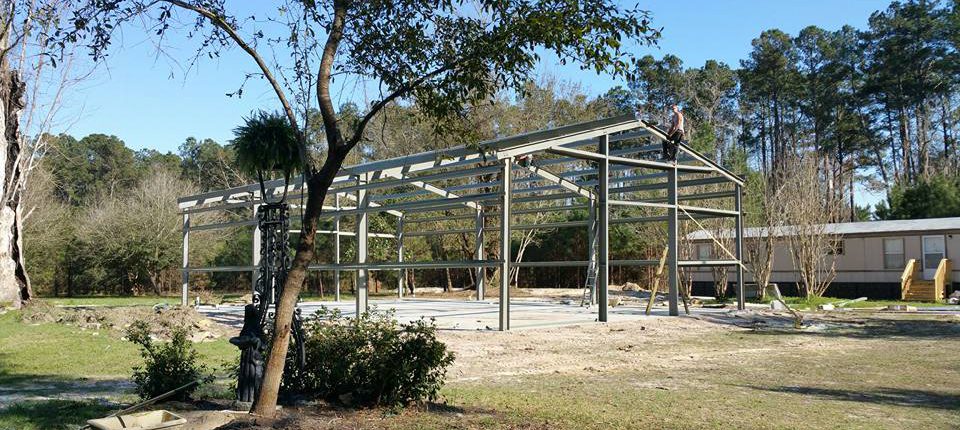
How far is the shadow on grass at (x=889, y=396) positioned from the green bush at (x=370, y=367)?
11.5ft

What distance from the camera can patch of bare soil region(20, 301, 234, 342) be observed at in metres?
11.8

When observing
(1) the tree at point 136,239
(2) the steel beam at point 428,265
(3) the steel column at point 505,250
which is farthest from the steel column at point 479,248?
(1) the tree at point 136,239

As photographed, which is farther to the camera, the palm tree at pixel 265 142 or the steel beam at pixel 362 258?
the steel beam at pixel 362 258

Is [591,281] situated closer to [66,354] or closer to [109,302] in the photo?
[66,354]

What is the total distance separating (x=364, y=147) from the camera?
3812 centimetres

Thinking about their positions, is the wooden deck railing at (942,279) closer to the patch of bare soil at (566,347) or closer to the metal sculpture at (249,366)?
the patch of bare soil at (566,347)

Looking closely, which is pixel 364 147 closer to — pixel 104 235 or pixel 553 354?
pixel 104 235

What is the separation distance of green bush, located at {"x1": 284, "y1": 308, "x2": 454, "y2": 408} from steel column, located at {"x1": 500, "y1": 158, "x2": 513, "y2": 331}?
5.75 meters

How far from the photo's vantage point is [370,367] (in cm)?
590

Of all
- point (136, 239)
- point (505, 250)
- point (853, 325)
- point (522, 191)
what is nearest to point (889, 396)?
point (505, 250)

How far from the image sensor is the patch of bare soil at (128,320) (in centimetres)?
1184

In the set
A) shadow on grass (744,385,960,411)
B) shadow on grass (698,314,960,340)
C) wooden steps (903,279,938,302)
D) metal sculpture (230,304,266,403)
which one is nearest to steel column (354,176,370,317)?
shadow on grass (698,314,960,340)

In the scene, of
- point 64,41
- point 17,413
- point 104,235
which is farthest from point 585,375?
point 104,235

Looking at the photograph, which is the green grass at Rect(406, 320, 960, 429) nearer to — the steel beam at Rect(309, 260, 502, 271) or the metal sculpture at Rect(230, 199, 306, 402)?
the metal sculpture at Rect(230, 199, 306, 402)
